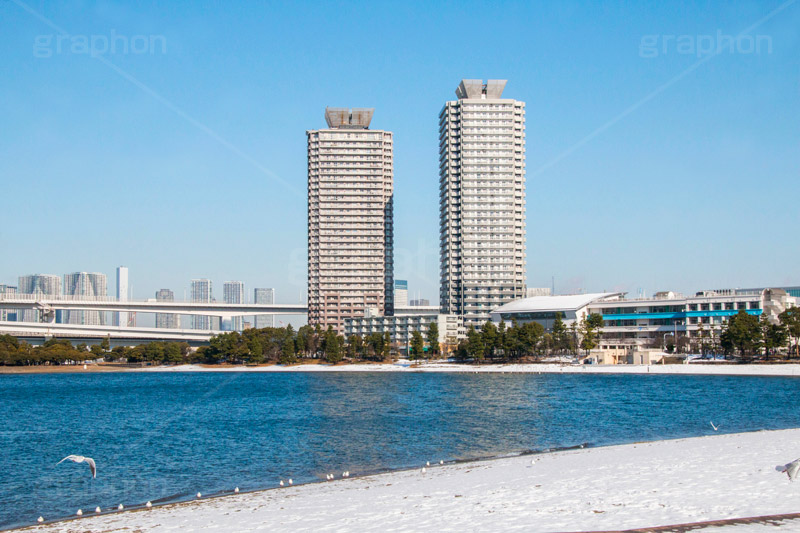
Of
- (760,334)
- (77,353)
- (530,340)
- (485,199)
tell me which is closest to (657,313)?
(530,340)

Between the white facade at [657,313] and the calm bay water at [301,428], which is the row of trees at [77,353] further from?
the white facade at [657,313]

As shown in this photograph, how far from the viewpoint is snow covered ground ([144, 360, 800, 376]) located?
106688 mm

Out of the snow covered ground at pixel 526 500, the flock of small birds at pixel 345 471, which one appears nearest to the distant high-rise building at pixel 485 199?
the flock of small birds at pixel 345 471

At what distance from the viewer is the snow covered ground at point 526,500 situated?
765 inches

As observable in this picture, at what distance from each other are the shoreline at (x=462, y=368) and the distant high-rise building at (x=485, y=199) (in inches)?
1799

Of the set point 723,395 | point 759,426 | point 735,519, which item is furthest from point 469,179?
point 735,519

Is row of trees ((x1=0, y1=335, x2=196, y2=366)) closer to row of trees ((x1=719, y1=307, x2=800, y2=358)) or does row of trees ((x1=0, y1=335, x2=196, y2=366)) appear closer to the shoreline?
the shoreline

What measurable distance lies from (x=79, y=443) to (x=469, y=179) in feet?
513

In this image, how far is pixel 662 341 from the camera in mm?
141875

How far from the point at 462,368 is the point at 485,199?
7058cm

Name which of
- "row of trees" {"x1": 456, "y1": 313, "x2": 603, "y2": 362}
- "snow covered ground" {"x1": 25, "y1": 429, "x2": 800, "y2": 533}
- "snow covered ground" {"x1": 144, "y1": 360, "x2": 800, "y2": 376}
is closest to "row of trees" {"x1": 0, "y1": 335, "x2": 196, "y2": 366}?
"snow covered ground" {"x1": 144, "y1": 360, "x2": 800, "y2": 376}

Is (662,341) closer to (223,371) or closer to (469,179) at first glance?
(469,179)

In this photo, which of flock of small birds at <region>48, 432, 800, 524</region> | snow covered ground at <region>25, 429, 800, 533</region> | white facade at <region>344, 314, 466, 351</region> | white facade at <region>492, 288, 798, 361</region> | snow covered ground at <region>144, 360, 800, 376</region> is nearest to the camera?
snow covered ground at <region>25, 429, 800, 533</region>

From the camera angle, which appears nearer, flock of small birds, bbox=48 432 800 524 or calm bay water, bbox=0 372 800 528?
flock of small birds, bbox=48 432 800 524
